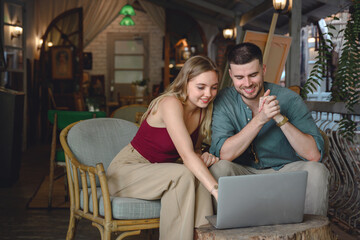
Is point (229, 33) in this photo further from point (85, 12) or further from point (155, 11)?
point (85, 12)

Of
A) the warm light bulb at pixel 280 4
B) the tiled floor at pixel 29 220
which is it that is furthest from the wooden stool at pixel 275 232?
the warm light bulb at pixel 280 4

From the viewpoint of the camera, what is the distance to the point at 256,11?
750cm

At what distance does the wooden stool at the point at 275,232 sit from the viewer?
1.56 metres

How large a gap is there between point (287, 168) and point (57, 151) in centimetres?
240

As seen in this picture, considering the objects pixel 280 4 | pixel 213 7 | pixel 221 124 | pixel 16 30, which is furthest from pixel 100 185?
pixel 213 7

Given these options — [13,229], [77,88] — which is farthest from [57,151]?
[77,88]

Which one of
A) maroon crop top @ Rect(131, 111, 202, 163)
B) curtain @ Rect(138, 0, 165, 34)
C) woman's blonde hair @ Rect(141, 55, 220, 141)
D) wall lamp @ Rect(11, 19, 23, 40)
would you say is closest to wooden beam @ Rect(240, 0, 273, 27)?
curtain @ Rect(138, 0, 165, 34)

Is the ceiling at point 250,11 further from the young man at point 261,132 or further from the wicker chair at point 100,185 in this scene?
the wicker chair at point 100,185

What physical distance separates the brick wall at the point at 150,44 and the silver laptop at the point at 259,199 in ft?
34.1

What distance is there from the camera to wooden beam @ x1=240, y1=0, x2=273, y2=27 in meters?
6.83

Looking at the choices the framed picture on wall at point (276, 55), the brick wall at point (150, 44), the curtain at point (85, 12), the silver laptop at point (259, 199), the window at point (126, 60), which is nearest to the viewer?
the silver laptop at point (259, 199)

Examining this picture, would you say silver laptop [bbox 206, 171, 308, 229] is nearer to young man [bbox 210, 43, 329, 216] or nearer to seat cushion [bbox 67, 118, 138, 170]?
young man [bbox 210, 43, 329, 216]

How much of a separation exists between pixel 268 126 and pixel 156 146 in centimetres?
62

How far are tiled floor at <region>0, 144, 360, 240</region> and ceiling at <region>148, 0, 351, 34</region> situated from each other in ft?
11.9
